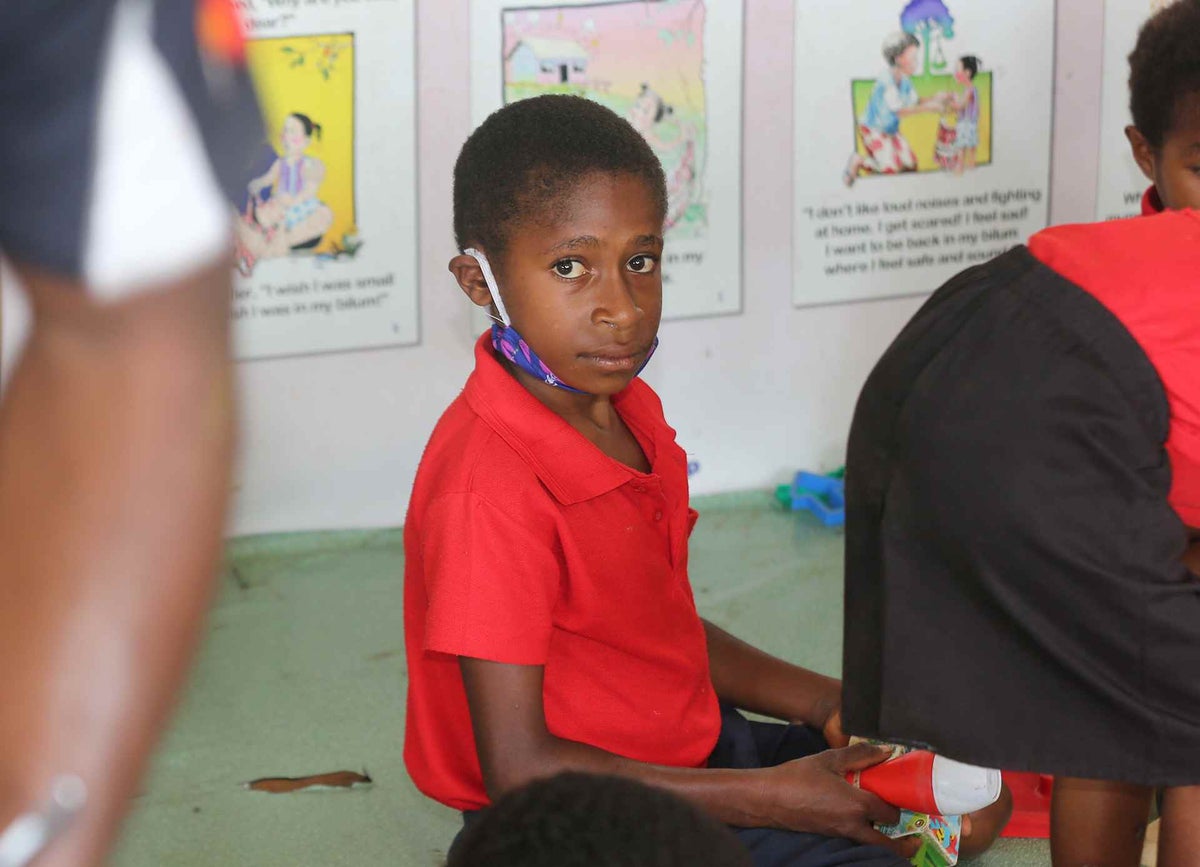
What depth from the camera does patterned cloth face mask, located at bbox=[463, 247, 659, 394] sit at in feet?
4.74

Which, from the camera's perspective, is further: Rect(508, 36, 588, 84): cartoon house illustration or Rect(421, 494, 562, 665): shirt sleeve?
Rect(508, 36, 588, 84): cartoon house illustration

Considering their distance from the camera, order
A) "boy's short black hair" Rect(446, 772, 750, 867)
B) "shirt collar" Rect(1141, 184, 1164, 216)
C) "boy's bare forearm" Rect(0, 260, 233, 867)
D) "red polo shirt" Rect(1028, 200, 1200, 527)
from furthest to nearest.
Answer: "shirt collar" Rect(1141, 184, 1164, 216) → "red polo shirt" Rect(1028, 200, 1200, 527) → "boy's short black hair" Rect(446, 772, 750, 867) → "boy's bare forearm" Rect(0, 260, 233, 867)

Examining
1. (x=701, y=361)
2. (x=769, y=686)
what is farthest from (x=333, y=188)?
(x=769, y=686)

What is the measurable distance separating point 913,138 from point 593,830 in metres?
2.06

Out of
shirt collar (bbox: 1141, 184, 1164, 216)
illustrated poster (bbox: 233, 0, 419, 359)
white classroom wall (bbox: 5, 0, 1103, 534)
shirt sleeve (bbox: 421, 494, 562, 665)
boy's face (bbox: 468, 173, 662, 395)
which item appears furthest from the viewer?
white classroom wall (bbox: 5, 0, 1103, 534)

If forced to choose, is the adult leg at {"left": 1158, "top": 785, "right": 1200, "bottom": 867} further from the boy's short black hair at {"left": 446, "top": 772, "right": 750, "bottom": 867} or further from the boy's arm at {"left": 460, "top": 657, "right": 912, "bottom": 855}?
the boy's short black hair at {"left": 446, "top": 772, "right": 750, "bottom": 867}

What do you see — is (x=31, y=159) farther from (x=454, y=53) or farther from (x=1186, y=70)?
(x=454, y=53)

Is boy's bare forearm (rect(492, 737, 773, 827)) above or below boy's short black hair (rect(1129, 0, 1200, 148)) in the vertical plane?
below

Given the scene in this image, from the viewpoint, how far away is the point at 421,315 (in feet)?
8.39

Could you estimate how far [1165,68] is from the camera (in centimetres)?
151

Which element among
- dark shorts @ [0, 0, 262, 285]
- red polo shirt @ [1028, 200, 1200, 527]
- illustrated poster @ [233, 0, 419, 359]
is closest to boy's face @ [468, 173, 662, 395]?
red polo shirt @ [1028, 200, 1200, 527]

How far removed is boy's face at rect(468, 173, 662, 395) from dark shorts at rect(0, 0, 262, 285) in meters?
0.92

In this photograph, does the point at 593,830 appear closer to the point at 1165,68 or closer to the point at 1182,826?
the point at 1182,826

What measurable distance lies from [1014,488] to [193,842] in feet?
3.76
